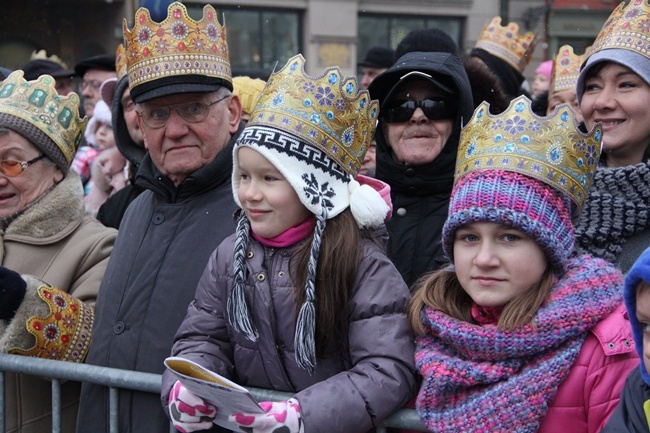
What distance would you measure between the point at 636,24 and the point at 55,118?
91.9 inches

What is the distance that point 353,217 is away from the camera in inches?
99.3

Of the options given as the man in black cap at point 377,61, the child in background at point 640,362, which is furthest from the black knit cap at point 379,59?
the child in background at point 640,362

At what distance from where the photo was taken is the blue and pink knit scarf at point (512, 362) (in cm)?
213

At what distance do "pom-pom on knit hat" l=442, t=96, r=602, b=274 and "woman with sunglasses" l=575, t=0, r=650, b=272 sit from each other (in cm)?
15

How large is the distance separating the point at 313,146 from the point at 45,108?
5.12ft

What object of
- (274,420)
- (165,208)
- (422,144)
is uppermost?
(422,144)

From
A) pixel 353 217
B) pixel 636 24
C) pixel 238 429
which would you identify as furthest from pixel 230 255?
pixel 636 24

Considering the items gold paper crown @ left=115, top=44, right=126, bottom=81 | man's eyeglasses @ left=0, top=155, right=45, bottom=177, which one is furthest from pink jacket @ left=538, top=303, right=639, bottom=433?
gold paper crown @ left=115, top=44, right=126, bottom=81

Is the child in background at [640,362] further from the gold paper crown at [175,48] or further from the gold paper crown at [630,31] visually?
the gold paper crown at [175,48]

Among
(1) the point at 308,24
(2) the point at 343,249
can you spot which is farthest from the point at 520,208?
(1) the point at 308,24

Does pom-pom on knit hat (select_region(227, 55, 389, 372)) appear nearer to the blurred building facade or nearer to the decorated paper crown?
the decorated paper crown

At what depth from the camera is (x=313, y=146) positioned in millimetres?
2514

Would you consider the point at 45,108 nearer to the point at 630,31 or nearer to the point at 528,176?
the point at 528,176

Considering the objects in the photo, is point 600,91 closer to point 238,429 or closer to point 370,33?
point 238,429
